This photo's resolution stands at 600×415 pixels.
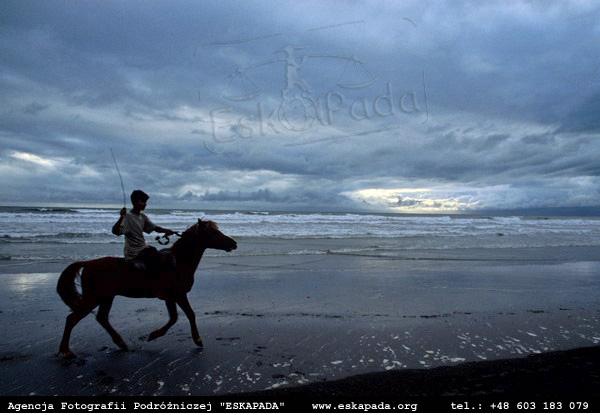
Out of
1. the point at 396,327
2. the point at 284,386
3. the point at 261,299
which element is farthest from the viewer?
the point at 261,299

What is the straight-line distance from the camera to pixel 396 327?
20.7ft

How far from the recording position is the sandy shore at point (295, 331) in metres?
4.35

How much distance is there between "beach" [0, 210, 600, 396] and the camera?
14.3ft

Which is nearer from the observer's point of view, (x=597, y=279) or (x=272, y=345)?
(x=272, y=345)

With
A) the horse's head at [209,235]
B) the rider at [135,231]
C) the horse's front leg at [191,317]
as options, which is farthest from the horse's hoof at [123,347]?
the horse's head at [209,235]

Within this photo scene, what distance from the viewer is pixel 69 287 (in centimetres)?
508

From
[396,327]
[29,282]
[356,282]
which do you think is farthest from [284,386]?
[29,282]

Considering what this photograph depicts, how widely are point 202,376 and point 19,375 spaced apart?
2.09 meters

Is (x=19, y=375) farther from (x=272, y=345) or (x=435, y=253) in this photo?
(x=435, y=253)

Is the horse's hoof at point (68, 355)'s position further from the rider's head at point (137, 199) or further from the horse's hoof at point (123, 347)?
the rider's head at point (137, 199)

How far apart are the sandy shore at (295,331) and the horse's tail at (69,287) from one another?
687 mm

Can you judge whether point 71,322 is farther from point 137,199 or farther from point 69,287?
point 137,199

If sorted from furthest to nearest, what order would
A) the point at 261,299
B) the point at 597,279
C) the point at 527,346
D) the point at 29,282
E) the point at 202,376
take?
the point at 597,279 → the point at 29,282 → the point at 261,299 → the point at 527,346 → the point at 202,376

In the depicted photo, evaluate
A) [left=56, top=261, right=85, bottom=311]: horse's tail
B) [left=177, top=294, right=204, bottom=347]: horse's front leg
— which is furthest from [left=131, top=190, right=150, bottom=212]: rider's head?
[left=177, top=294, right=204, bottom=347]: horse's front leg
